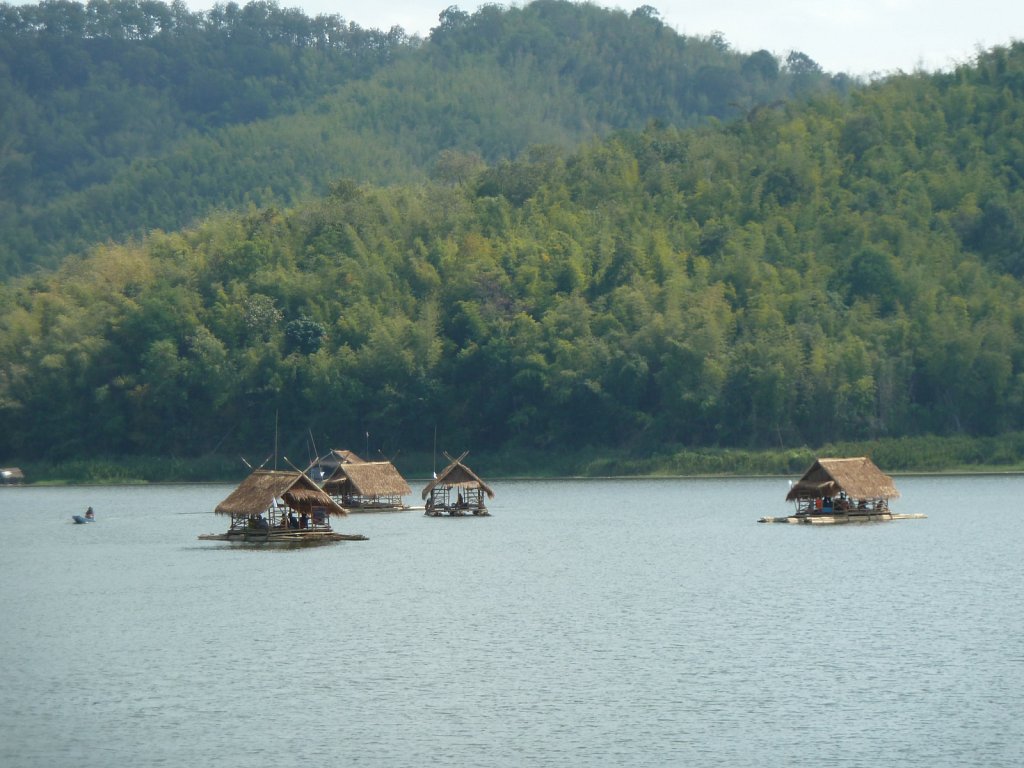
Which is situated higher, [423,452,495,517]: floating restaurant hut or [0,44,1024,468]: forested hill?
[0,44,1024,468]: forested hill

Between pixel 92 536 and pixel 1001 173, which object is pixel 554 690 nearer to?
pixel 92 536

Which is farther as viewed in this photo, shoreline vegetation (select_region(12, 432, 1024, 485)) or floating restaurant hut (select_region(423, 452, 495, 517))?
shoreline vegetation (select_region(12, 432, 1024, 485))

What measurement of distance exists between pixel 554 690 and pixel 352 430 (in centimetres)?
5692

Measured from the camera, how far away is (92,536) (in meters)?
55.5

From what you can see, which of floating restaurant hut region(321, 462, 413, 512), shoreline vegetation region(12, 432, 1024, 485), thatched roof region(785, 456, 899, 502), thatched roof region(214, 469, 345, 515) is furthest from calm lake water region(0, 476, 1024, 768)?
shoreline vegetation region(12, 432, 1024, 485)

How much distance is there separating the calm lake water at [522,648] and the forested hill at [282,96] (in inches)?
3187

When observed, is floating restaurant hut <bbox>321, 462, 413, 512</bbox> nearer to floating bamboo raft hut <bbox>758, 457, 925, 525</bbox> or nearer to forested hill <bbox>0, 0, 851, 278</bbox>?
floating bamboo raft hut <bbox>758, 457, 925, 525</bbox>

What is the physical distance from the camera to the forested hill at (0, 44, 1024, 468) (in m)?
79.9

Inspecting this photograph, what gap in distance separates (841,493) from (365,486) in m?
18.5

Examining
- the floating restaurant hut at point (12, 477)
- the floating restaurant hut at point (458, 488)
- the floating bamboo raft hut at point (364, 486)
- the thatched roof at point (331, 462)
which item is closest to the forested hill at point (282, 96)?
the floating restaurant hut at point (12, 477)

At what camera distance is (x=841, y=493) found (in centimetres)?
5578

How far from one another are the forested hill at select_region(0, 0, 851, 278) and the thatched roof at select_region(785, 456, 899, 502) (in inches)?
3042

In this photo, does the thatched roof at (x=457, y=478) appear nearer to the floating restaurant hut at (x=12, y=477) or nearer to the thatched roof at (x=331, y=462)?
the thatched roof at (x=331, y=462)

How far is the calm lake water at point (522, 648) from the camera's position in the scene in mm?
24156
